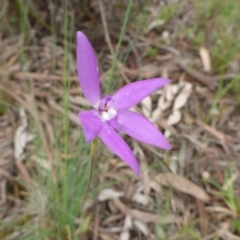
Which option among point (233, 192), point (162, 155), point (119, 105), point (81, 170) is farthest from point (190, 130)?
point (119, 105)

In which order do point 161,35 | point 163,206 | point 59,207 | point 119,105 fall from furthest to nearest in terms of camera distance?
point 161,35 → point 163,206 → point 59,207 → point 119,105

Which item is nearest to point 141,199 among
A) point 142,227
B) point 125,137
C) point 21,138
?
point 142,227

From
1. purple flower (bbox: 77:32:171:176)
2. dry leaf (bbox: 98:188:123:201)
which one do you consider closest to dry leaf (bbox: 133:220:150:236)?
dry leaf (bbox: 98:188:123:201)

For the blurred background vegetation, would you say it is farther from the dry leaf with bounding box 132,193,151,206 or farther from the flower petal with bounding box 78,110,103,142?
the flower petal with bounding box 78,110,103,142

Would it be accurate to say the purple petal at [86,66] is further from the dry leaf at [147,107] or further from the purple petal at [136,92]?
the dry leaf at [147,107]

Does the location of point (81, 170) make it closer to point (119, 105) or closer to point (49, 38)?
point (119, 105)

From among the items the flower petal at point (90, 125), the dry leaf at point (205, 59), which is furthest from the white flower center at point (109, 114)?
the dry leaf at point (205, 59)

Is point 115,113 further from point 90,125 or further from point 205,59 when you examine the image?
point 205,59
